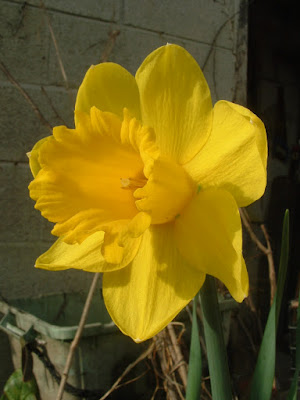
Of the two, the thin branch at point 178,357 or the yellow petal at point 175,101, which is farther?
the thin branch at point 178,357

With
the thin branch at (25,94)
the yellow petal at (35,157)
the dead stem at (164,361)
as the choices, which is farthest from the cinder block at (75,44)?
the yellow petal at (35,157)

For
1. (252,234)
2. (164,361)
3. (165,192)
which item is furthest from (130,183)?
(252,234)

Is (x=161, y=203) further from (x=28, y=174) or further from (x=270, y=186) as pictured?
(x=270, y=186)

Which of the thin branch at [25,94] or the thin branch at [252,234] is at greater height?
the thin branch at [25,94]

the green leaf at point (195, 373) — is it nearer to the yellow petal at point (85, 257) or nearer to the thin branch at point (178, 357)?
the yellow petal at point (85, 257)

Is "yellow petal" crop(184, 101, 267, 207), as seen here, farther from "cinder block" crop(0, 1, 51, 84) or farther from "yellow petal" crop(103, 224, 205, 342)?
"cinder block" crop(0, 1, 51, 84)

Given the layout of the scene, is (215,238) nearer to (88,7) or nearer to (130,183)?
(130,183)

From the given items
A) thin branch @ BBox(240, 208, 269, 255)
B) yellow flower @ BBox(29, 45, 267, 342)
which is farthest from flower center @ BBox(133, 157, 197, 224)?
thin branch @ BBox(240, 208, 269, 255)
